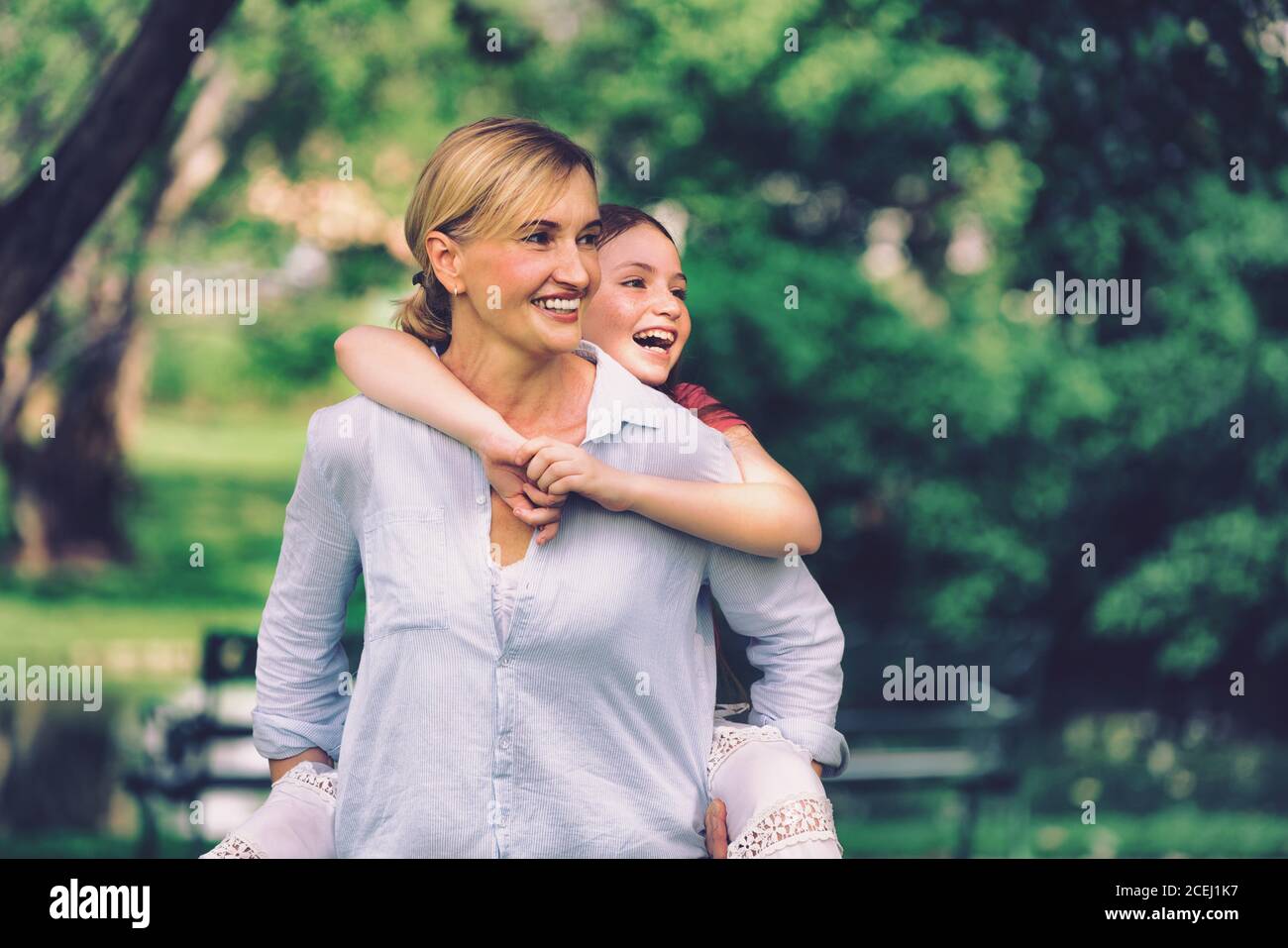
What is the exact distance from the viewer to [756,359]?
968cm

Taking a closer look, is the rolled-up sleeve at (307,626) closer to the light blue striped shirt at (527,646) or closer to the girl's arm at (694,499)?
the light blue striped shirt at (527,646)

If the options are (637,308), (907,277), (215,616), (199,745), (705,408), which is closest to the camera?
(637,308)

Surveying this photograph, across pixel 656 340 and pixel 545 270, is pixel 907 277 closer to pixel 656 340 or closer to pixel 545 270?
pixel 656 340

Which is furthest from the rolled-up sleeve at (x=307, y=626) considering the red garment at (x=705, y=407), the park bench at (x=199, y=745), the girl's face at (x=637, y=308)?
the park bench at (x=199, y=745)

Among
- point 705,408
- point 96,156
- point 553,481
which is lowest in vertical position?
point 553,481

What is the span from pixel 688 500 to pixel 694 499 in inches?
0.5

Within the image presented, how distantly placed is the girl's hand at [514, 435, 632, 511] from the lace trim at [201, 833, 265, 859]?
0.63 meters

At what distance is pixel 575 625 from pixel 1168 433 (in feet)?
30.2

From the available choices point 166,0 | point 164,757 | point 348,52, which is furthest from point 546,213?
point 348,52

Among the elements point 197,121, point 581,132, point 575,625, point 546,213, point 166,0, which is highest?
point 197,121

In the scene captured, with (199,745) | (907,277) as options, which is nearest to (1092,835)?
(907,277)

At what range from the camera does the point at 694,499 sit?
221cm

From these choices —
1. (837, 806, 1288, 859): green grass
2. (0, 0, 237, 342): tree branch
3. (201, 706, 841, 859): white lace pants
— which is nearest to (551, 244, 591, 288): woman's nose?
(201, 706, 841, 859): white lace pants

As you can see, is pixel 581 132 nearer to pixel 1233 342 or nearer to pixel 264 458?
pixel 1233 342
